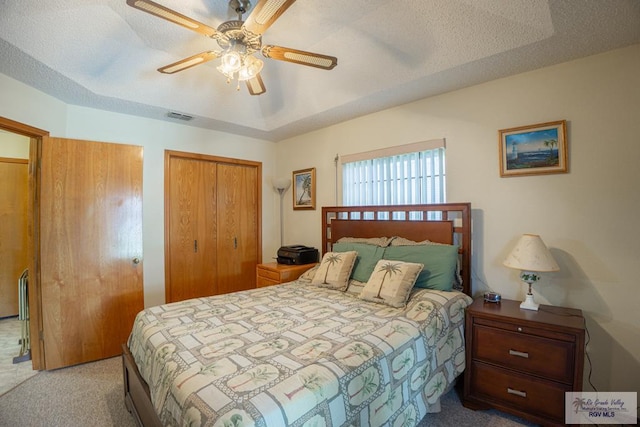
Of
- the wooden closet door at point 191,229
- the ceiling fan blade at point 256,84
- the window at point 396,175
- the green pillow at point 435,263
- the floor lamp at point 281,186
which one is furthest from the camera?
the floor lamp at point 281,186

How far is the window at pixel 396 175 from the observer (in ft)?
8.93

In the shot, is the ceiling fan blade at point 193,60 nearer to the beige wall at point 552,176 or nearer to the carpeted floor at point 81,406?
the beige wall at point 552,176

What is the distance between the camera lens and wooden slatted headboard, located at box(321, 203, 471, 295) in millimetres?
2424

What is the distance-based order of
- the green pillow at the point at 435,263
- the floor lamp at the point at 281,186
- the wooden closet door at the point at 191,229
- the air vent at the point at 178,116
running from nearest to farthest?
the green pillow at the point at 435,263, the air vent at the point at 178,116, the wooden closet door at the point at 191,229, the floor lamp at the point at 281,186

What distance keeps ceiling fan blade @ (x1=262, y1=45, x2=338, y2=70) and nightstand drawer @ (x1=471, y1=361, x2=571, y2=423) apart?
230 cm

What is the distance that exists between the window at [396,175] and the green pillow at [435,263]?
55 centimetres

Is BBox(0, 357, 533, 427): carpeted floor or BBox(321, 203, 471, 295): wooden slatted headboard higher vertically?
BBox(321, 203, 471, 295): wooden slatted headboard

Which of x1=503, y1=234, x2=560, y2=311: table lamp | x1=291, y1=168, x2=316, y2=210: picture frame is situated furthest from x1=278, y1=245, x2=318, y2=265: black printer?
x1=503, y1=234, x2=560, y2=311: table lamp

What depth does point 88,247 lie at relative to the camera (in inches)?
106

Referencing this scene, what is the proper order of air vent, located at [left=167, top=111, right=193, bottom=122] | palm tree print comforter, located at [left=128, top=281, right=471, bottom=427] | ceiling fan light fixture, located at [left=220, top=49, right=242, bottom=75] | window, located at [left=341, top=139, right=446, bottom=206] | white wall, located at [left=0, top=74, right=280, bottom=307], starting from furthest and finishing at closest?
air vent, located at [left=167, top=111, right=193, bottom=122] → window, located at [left=341, top=139, right=446, bottom=206] → white wall, located at [left=0, top=74, right=280, bottom=307] → ceiling fan light fixture, located at [left=220, top=49, right=242, bottom=75] → palm tree print comforter, located at [left=128, top=281, right=471, bottom=427]

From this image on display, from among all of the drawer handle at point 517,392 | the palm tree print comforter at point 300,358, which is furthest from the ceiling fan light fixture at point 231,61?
the drawer handle at point 517,392

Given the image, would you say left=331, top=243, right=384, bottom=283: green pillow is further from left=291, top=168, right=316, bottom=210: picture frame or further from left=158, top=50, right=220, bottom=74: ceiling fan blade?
left=158, top=50, right=220, bottom=74: ceiling fan blade

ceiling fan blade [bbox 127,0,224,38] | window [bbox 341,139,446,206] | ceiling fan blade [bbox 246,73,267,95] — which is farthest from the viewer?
window [bbox 341,139,446,206]

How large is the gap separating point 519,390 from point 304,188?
3.01 m
